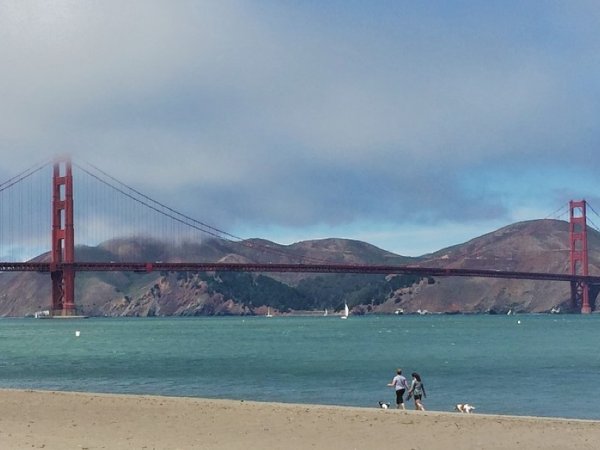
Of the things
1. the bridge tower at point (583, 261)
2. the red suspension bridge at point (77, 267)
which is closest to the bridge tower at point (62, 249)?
the red suspension bridge at point (77, 267)

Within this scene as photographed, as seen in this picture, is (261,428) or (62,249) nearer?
(261,428)

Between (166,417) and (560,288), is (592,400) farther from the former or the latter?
(560,288)

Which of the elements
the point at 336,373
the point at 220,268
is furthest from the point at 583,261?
the point at 336,373

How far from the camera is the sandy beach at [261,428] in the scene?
51.4 feet

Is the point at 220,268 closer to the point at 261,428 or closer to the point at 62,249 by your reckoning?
the point at 62,249

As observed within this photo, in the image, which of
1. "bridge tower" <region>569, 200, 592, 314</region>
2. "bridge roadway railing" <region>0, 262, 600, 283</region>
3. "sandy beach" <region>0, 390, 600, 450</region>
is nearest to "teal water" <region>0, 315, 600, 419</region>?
"sandy beach" <region>0, 390, 600, 450</region>

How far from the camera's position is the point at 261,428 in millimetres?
17719

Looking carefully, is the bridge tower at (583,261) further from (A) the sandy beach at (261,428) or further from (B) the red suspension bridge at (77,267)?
(A) the sandy beach at (261,428)

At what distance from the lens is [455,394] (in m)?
28.1

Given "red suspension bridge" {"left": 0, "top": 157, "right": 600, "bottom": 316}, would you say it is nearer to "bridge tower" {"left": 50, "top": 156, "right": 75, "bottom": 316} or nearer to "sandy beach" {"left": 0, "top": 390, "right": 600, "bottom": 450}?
"bridge tower" {"left": 50, "top": 156, "right": 75, "bottom": 316}

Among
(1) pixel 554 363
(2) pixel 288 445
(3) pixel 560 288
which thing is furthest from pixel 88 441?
(3) pixel 560 288

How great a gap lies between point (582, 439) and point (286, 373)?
21.4m

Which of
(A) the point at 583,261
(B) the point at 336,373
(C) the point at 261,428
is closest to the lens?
(C) the point at 261,428

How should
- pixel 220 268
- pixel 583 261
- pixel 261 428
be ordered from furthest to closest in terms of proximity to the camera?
pixel 583 261 < pixel 220 268 < pixel 261 428
